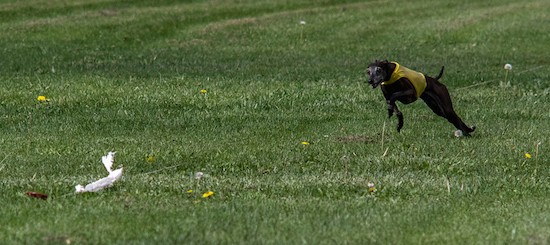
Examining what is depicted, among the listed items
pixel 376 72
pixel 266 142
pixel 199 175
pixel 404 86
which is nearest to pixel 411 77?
pixel 404 86

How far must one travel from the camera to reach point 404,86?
388 inches

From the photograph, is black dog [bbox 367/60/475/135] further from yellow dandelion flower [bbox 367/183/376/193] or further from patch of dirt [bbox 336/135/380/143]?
yellow dandelion flower [bbox 367/183/376/193]

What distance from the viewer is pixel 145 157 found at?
9812 mm

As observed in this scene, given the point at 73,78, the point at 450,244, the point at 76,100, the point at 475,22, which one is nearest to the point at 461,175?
the point at 450,244

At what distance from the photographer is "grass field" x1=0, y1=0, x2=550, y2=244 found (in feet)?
21.7

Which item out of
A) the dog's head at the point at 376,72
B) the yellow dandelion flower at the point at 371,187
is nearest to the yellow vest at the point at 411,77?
the dog's head at the point at 376,72

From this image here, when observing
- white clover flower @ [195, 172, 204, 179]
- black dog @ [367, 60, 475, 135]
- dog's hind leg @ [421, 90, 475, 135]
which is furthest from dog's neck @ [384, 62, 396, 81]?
white clover flower @ [195, 172, 204, 179]

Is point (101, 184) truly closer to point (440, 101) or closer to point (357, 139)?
point (357, 139)

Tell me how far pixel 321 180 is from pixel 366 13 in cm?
2317

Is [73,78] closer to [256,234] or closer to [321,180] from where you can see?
[321,180]

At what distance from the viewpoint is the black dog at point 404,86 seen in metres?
9.45

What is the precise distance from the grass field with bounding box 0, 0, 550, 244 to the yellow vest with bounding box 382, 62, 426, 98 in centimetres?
68

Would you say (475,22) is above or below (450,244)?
below

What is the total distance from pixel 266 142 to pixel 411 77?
76.5 inches
